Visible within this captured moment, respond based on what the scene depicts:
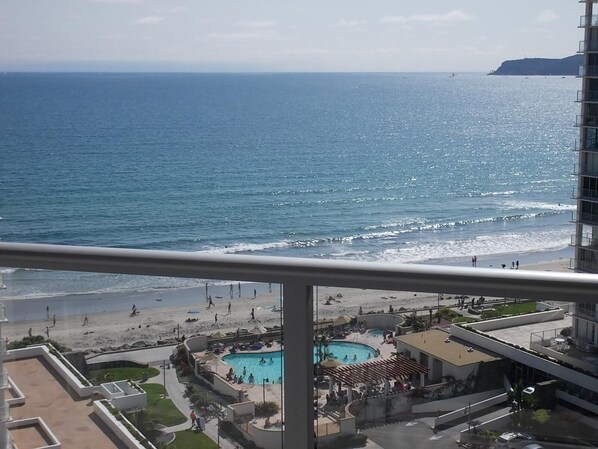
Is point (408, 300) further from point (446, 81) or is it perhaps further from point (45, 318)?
point (446, 81)

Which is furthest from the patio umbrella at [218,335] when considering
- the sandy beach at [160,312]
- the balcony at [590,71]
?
the balcony at [590,71]

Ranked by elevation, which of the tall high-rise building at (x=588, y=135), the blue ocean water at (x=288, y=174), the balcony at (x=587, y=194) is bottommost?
the blue ocean water at (x=288, y=174)

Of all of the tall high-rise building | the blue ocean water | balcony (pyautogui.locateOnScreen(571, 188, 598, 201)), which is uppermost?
the tall high-rise building

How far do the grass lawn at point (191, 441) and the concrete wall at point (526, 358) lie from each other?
1.53 ft

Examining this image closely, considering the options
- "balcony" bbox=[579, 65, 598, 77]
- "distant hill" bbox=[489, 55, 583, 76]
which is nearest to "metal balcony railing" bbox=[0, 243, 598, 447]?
"balcony" bbox=[579, 65, 598, 77]

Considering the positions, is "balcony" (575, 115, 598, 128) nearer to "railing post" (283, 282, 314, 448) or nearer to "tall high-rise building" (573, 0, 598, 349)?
"tall high-rise building" (573, 0, 598, 349)

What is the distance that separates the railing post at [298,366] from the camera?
1438mm

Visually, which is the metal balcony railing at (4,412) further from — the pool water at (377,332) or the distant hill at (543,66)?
the distant hill at (543,66)

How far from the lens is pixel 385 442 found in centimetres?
142

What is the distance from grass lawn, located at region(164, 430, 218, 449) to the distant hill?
77.7 m

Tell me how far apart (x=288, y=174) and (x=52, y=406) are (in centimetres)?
4380

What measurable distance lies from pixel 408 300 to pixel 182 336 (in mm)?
401

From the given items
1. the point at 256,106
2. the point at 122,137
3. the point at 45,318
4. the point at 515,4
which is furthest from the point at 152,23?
the point at 45,318

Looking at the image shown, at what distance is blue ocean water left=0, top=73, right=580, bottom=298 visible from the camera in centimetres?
3484
